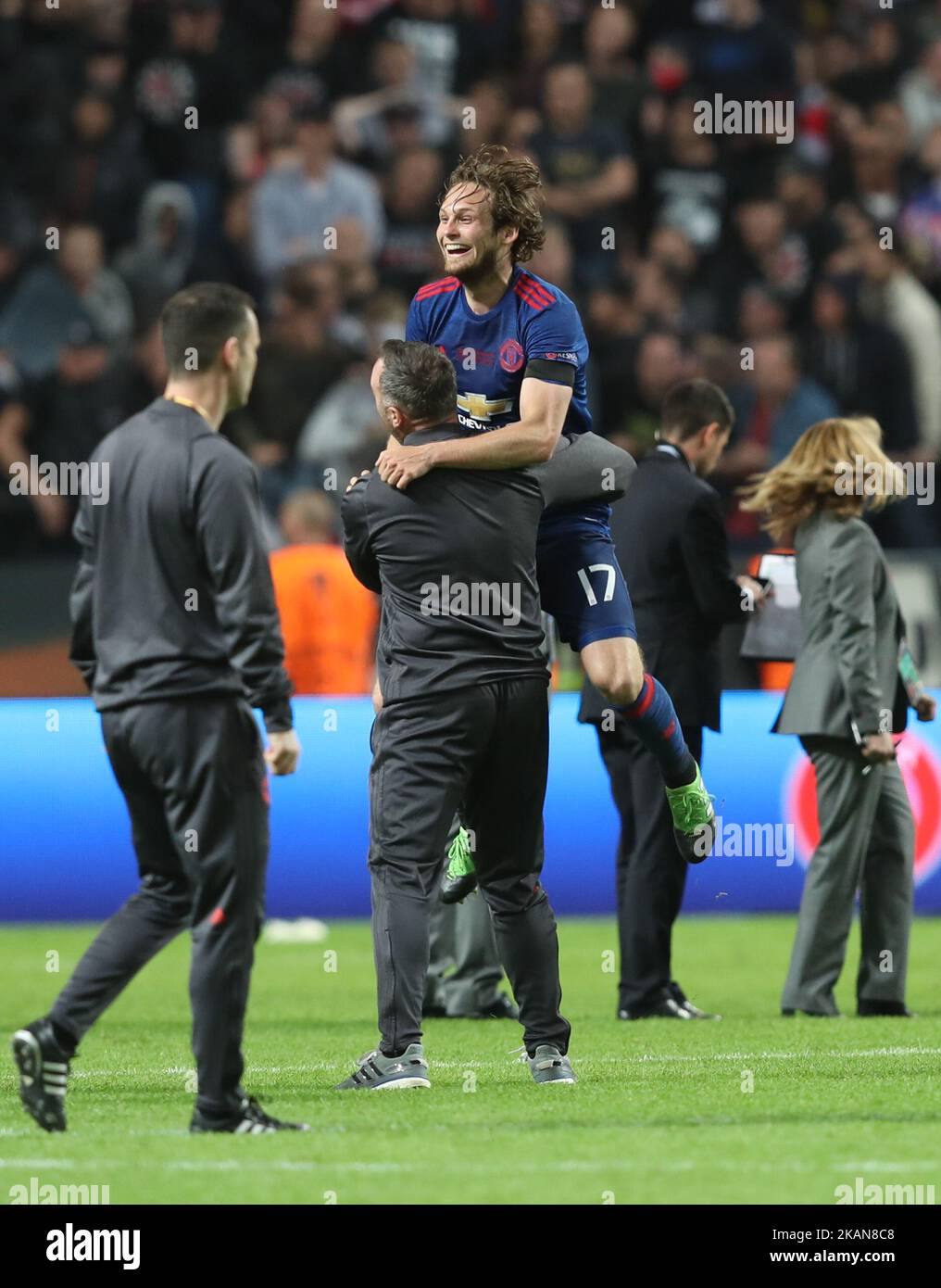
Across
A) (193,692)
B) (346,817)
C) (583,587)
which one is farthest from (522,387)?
(346,817)

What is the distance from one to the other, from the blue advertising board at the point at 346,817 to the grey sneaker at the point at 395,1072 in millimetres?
4607

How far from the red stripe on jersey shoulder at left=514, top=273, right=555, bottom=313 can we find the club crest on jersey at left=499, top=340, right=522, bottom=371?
4.8 inches

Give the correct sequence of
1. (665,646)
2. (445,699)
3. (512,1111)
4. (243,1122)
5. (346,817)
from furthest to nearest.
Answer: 1. (346,817)
2. (665,646)
3. (445,699)
4. (512,1111)
5. (243,1122)

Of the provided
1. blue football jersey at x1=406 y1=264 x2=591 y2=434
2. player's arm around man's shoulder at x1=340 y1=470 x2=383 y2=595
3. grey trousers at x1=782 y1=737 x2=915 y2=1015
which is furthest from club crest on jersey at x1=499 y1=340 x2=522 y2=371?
grey trousers at x1=782 y1=737 x2=915 y2=1015

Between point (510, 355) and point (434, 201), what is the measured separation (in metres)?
9.90

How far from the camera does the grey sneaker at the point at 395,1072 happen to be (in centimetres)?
634

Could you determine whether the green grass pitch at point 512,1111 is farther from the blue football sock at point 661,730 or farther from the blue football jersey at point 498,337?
the blue football jersey at point 498,337

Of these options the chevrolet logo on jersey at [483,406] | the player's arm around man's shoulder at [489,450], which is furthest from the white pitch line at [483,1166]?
the chevrolet logo on jersey at [483,406]

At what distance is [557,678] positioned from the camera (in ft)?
42.8

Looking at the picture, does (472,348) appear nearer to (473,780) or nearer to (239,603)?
(473,780)

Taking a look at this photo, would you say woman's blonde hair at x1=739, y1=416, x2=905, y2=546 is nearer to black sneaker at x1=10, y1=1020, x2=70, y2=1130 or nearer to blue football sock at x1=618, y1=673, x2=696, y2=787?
blue football sock at x1=618, y1=673, x2=696, y2=787

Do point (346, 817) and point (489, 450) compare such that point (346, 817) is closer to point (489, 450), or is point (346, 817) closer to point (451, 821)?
point (451, 821)

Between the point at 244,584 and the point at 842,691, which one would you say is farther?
the point at 842,691

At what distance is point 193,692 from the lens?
5289mm
